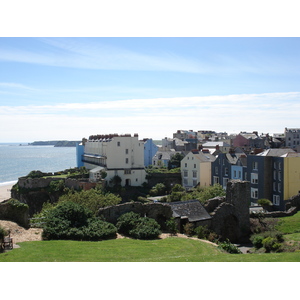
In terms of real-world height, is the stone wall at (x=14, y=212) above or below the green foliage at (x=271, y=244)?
above

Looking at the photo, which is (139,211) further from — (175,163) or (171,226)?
(175,163)

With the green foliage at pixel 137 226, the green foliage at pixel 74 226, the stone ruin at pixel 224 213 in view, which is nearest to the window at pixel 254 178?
the stone ruin at pixel 224 213

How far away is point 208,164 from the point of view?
178 feet

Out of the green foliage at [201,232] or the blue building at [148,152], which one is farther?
the blue building at [148,152]

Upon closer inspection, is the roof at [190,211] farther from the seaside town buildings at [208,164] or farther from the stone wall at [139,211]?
the seaside town buildings at [208,164]

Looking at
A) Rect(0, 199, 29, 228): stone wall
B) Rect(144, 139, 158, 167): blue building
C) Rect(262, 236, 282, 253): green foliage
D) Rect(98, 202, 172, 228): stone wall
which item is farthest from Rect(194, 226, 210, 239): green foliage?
Rect(144, 139, 158, 167): blue building

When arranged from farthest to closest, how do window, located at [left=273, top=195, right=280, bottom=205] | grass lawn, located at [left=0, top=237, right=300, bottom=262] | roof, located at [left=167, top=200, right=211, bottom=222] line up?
window, located at [left=273, top=195, right=280, bottom=205]
roof, located at [left=167, top=200, right=211, bottom=222]
grass lawn, located at [left=0, top=237, right=300, bottom=262]

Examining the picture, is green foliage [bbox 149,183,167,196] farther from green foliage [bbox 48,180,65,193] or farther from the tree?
A: green foliage [bbox 48,180,65,193]

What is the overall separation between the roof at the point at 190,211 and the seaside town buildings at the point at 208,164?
620 inches

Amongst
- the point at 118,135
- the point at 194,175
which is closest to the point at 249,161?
the point at 194,175

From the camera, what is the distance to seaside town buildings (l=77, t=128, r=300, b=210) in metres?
40.7

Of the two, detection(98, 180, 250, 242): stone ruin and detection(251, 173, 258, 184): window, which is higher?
detection(251, 173, 258, 184): window

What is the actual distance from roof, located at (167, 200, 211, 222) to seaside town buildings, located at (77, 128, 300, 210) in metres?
15.8

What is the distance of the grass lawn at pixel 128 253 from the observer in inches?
587
